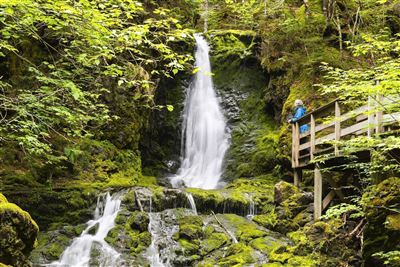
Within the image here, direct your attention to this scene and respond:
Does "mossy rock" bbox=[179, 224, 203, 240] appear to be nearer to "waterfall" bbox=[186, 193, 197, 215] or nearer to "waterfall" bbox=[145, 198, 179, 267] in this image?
"waterfall" bbox=[145, 198, 179, 267]

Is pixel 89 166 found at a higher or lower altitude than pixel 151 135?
lower

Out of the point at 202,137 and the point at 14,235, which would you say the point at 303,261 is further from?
the point at 202,137

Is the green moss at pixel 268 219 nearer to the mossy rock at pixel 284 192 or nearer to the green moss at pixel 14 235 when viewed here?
the mossy rock at pixel 284 192

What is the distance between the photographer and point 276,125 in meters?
15.7

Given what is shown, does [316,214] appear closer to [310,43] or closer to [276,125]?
[276,125]

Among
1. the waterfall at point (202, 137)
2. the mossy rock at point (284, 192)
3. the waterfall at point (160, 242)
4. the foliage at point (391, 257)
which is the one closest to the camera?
the foliage at point (391, 257)

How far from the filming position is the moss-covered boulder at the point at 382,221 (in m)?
5.06

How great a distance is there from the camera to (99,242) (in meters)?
8.44

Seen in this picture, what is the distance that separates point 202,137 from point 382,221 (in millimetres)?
11517

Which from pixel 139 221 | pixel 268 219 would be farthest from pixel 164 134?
pixel 139 221

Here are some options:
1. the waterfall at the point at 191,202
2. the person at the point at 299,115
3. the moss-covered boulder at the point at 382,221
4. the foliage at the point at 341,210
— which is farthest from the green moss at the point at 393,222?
the waterfall at the point at 191,202

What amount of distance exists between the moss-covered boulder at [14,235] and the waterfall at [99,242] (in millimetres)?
2992

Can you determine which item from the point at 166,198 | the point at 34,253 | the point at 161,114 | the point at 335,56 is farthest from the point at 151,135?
the point at 34,253

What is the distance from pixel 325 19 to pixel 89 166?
10.5 m
